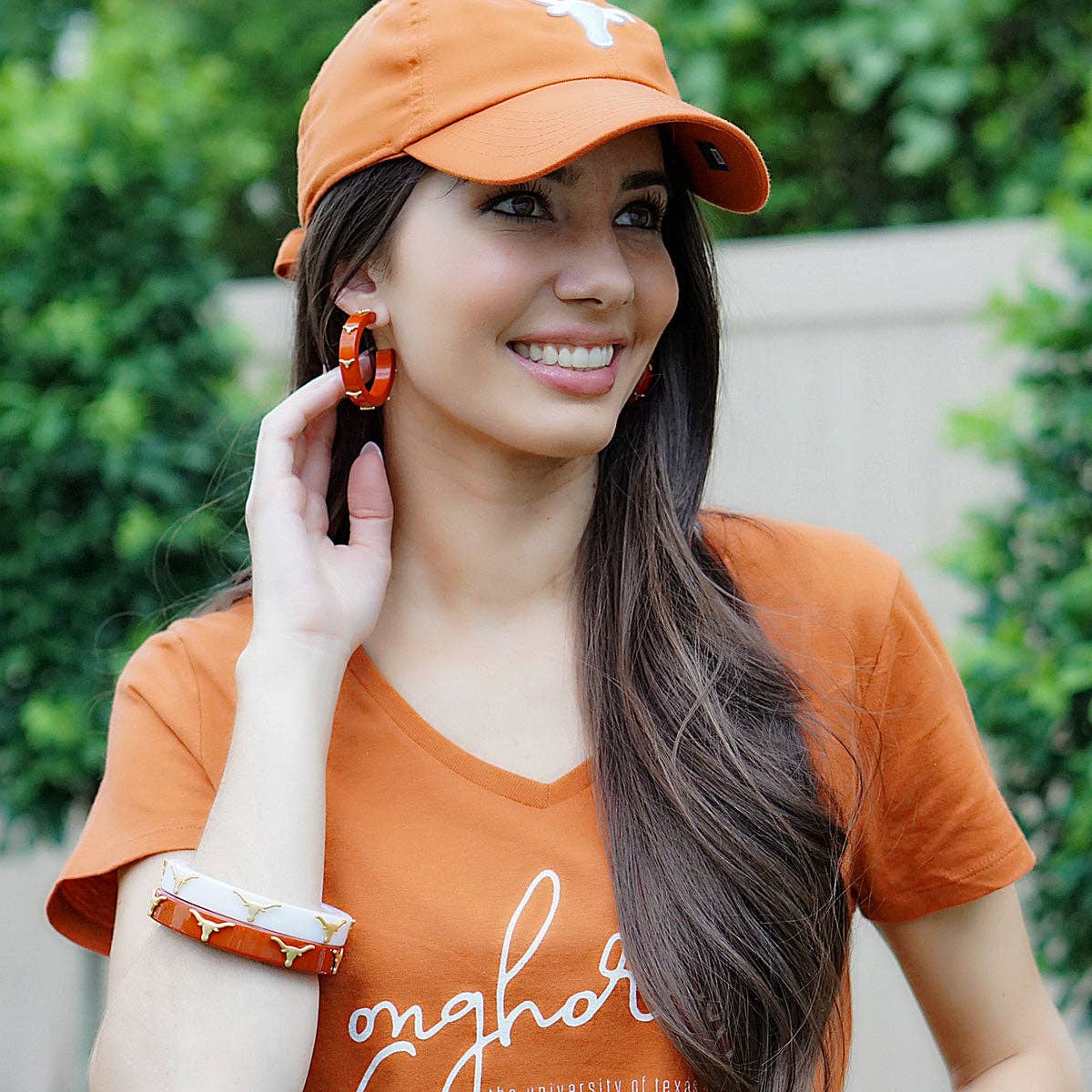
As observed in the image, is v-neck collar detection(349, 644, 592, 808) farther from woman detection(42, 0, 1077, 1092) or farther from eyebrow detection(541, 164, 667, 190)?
eyebrow detection(541, 164, 667, 190)

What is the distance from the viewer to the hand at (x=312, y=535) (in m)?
1.81

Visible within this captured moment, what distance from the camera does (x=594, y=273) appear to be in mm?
1784

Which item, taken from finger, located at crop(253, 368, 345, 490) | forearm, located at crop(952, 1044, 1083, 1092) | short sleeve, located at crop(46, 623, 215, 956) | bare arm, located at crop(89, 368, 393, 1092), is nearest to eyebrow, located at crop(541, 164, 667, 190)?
finger, located at crop(253, 368, 345, 490)

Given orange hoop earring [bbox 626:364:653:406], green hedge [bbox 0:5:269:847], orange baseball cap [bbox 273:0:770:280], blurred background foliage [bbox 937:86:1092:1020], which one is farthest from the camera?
green hedge [bbox 0:5:269:847]

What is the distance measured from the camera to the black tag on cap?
1.89m

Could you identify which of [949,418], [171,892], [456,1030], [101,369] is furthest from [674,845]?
[101,369]

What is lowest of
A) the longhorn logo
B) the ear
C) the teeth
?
the longhorn logo

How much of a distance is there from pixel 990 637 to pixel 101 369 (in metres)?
2.35

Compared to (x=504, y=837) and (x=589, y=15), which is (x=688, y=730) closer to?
(x=504, y=837)

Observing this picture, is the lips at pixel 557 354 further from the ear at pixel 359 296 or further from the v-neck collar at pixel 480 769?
the v-neck collar at pixel 480 769

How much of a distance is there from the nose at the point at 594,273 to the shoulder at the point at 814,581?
15.9 inches

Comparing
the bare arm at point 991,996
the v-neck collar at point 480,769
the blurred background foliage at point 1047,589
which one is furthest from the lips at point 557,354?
the blurred background foliage at point 1047,589

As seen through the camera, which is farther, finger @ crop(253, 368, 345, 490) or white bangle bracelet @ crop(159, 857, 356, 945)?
finger @ crop(253, 368, 345, 490)

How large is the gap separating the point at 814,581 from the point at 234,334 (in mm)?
2570
